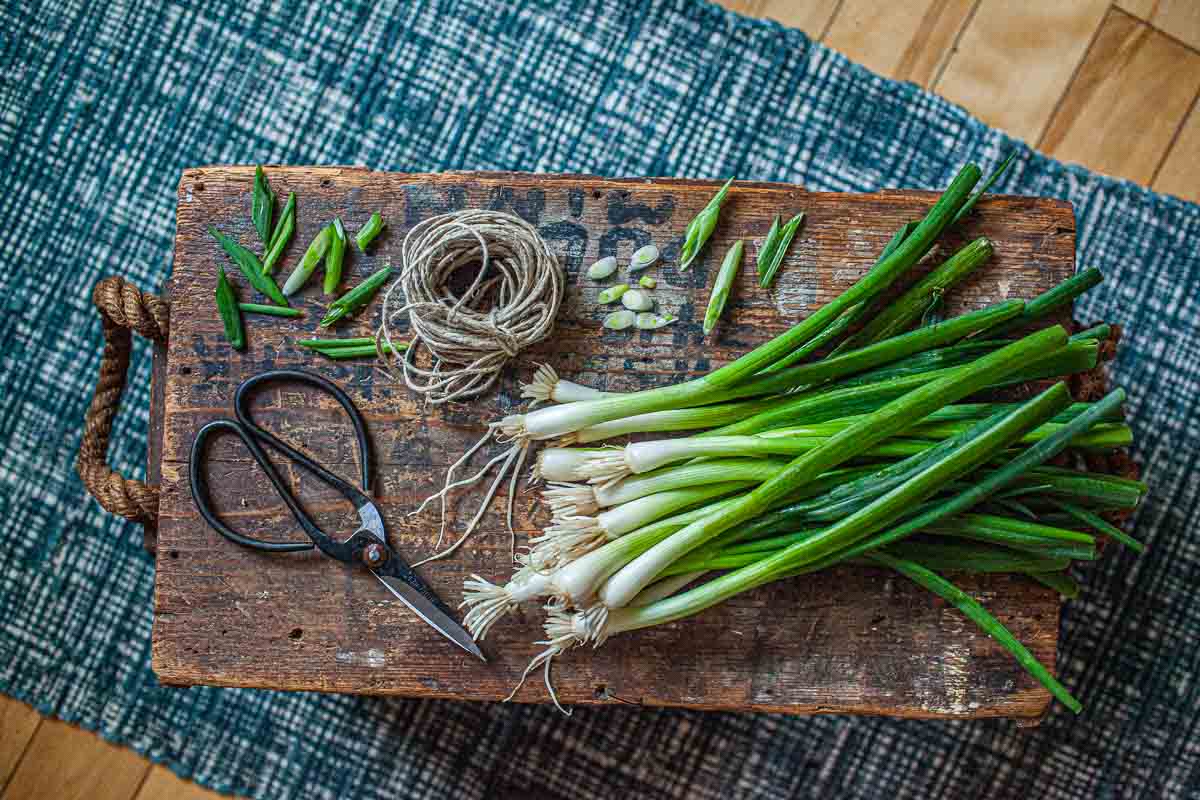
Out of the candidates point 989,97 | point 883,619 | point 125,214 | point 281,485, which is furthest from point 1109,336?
point 125,214

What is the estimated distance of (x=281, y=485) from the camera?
1.18 metres

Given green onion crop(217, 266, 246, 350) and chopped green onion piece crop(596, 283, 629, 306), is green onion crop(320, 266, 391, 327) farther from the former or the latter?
chopped green onion piece crop(596, 283, 629, 306)

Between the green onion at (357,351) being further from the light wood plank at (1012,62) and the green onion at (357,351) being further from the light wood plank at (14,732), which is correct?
the light wood plank at (1012,62)

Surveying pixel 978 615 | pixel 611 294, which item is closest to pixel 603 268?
pixel 611 294

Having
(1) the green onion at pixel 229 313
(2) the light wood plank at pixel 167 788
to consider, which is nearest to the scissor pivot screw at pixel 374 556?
(1) the green onion at pixel 229 313

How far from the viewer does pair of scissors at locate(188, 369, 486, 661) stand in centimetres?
115

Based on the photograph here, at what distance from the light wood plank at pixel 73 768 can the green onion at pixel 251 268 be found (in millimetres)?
875

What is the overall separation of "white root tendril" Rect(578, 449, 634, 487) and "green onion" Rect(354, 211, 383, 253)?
41cm

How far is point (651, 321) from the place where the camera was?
120 centimetres

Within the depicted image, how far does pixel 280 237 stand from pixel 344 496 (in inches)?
13.7

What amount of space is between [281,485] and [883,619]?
78cm

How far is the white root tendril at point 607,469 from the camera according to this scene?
1.11 meters

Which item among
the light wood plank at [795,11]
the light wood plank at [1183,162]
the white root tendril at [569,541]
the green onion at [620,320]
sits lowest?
the white root tendril at [569,541]

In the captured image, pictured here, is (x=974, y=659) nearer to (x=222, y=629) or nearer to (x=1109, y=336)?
(x=1109, y=336)
